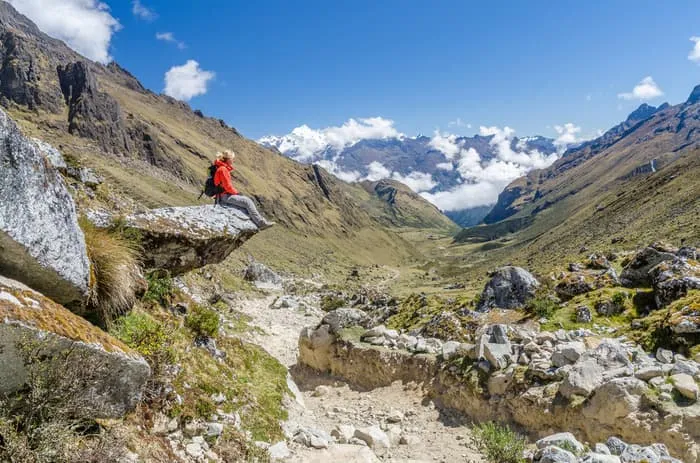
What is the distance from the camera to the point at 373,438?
10836 millimetres

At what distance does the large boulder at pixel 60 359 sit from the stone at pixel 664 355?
43.2ft

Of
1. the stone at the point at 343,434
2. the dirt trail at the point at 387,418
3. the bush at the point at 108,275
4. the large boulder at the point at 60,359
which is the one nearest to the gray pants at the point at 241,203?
the bush at the point at 108,275

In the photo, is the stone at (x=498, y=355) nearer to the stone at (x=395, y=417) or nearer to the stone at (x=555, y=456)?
the stone at (x=395, y=417)

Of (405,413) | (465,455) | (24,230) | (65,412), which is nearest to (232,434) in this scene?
(65,412)

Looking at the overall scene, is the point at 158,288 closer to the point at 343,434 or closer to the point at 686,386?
the point at 343,434

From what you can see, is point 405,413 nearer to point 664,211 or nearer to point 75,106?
point 664,211

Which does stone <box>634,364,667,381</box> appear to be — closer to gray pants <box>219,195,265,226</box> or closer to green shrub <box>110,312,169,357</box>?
green shrub <box>110,312,169,357</box>

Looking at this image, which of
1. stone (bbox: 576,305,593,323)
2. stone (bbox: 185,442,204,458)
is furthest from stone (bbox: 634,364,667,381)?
stone (bbox: 185,442,204,458)

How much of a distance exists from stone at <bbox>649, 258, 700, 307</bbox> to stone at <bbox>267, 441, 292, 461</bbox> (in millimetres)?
14793

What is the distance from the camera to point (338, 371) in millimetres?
18000

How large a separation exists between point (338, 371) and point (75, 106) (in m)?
225

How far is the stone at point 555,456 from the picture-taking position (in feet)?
24.0

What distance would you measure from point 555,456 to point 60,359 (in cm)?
835

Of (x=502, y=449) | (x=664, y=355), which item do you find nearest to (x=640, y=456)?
(x=502, y=449)
